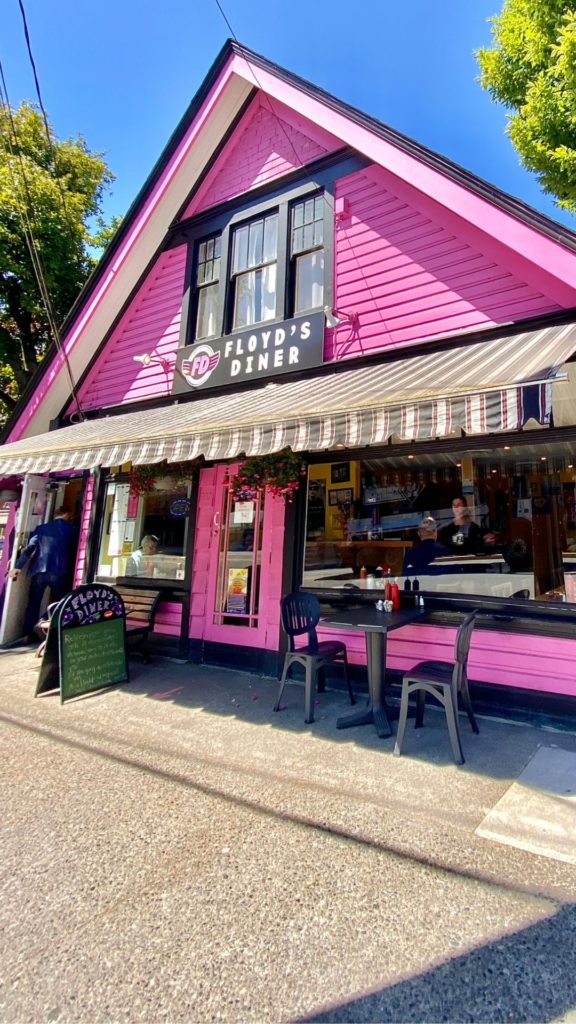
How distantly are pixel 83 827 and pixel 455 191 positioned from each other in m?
6.28

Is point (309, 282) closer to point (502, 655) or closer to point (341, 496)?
point (341, 496)

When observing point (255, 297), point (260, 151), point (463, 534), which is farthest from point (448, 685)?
point (260, 151)

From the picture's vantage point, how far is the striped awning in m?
3.17

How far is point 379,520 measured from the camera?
18.6 feet

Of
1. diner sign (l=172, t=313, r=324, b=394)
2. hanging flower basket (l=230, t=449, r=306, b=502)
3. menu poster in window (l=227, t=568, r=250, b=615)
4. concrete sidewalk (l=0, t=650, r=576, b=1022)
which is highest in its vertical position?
diner sign (l=172, t=313, r=324, b=394)

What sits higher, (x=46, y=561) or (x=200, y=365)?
(x=200, y=365)

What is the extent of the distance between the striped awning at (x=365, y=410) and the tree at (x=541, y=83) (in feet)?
11.6

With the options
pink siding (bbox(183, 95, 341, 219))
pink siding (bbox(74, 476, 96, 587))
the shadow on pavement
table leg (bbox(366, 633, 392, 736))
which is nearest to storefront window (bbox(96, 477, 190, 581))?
pink siding (bbox(74, 476, 96, 587))

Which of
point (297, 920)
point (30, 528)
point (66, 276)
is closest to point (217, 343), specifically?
point (30, 528)

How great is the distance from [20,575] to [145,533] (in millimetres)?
2143

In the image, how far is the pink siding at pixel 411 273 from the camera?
4.90 m

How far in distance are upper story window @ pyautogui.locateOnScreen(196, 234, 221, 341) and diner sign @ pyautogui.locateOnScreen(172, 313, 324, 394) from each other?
47cm

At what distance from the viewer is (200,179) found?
7.44m

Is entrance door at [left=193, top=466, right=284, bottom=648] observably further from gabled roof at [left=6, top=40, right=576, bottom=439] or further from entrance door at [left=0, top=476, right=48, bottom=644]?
gabled roof at [left=6, top=40, right=576, bottom=439]
